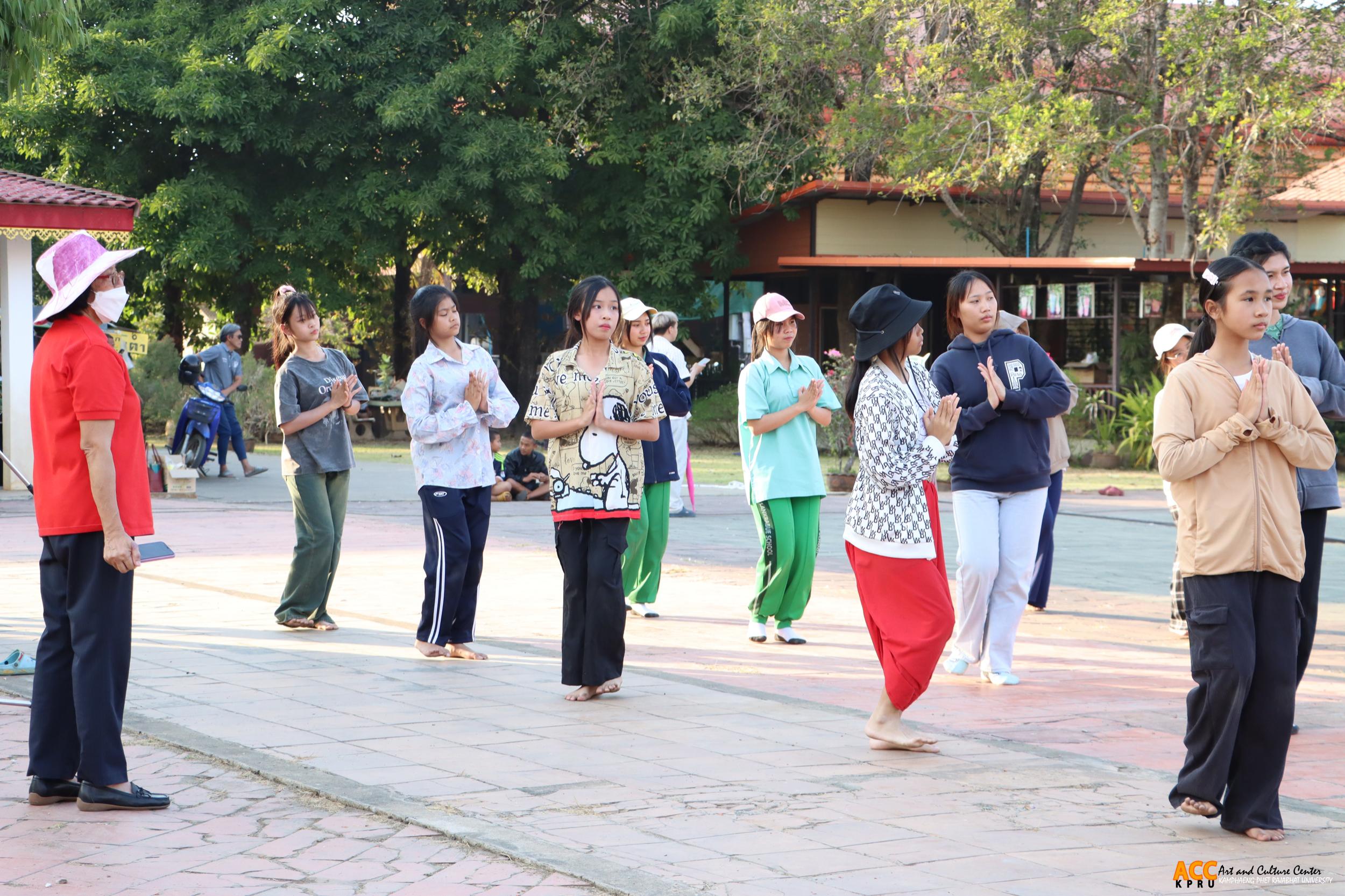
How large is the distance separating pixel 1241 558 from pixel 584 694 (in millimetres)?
3176

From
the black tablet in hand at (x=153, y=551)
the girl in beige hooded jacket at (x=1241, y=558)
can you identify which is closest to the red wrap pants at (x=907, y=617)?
the girl in beige hooded jacket at (x=1241, y=558)

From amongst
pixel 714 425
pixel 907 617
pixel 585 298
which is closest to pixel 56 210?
pixel 585 298

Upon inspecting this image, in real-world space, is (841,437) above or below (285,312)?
below

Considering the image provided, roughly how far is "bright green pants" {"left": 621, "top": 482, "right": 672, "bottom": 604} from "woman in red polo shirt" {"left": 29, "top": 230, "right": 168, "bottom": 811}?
14.1ft

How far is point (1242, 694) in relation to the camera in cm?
468

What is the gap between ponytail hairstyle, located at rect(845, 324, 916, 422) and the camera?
6.04m

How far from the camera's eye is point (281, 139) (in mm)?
28047

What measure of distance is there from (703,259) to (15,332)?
15.5 meters

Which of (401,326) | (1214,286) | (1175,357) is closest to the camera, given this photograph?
(1214,286)

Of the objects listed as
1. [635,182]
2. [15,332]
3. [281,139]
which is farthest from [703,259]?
[15,332]

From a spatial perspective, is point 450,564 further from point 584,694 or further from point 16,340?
point 16,340

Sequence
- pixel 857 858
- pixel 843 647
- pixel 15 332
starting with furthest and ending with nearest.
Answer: pixel 15 332 → pixel 843 647 → pixel 857 858

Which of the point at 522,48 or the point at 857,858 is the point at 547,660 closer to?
the point at 857,858

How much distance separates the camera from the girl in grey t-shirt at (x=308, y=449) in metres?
8.84
